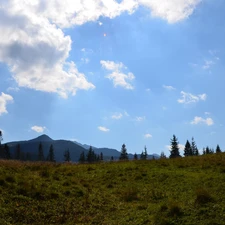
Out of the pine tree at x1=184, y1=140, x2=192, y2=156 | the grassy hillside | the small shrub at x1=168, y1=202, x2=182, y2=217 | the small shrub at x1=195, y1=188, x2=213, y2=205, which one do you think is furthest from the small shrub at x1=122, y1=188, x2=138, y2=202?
the pine tree at x1=184, y1=140, x2=192, y2=156

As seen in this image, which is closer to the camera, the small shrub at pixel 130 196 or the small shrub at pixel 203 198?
the small shrub at pixel 203 198

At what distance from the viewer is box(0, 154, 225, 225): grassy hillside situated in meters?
10.3

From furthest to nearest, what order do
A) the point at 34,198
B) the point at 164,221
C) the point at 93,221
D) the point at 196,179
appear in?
the point at 196,179 < the point at 34,198 < the point at 93,221 < the point at 164,221

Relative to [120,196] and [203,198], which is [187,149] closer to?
[120,196]

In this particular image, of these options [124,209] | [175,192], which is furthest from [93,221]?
[175,192]

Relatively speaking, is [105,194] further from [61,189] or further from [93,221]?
[93,221]

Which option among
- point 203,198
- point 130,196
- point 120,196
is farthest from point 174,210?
point 120,196

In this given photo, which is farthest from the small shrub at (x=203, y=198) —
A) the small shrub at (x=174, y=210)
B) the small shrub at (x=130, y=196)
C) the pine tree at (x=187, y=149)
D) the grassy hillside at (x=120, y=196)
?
the pine tree at (x=187, y=149)

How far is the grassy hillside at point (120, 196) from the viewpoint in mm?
10297

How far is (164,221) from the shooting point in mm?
9234

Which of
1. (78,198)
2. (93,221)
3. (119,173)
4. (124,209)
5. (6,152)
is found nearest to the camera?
(93,221)

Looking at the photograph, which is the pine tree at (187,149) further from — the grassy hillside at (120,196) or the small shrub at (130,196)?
the small shrub at (130,196)

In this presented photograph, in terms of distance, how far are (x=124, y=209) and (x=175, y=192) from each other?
390 cm

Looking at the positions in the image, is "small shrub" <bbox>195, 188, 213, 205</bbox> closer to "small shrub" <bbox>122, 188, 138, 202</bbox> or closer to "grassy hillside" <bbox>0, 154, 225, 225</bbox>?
"grassy hillside" <bbox>0, 154, 225, 225</bbox>
